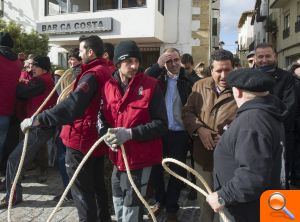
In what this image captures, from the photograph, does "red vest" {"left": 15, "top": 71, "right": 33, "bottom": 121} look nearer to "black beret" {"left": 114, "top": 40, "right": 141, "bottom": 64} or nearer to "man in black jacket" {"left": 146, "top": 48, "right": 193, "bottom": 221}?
"man in black jacket" {"left": 146, "top": 48, "right": 193, "bottom": 221}

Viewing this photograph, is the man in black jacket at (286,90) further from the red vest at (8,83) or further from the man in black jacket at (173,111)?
the red vest at (8,83)

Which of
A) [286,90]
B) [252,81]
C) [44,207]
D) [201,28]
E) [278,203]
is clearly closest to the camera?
[278,203]

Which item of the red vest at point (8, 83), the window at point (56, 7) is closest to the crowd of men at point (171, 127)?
the red vest at point (8, 83)

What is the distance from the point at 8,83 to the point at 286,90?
10.7ft

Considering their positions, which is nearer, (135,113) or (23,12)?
(135,113)

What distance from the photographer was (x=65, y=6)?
1675 cm

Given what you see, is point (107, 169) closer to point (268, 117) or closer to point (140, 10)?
point (268, 117)

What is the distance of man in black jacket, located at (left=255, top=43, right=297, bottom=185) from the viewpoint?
376cm

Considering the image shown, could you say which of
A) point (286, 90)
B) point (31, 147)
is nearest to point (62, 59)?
point (31, 147)

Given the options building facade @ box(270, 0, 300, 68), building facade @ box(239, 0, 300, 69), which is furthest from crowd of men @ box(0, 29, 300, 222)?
building facade @ box(270, 0, 300, 68)

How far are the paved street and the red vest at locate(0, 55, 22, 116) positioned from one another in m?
1.16

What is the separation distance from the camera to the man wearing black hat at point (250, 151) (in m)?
2.11

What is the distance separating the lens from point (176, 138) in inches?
170

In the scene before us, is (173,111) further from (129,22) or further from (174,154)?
(129,22)
